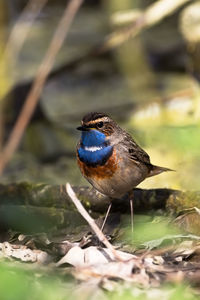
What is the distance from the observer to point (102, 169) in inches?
193

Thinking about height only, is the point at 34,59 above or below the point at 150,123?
above

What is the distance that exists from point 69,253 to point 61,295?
3.26 ft

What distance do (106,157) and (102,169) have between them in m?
0.10

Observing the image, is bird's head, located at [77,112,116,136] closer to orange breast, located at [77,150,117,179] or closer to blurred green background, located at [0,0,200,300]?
orange breast, located at [77,150,117,179]

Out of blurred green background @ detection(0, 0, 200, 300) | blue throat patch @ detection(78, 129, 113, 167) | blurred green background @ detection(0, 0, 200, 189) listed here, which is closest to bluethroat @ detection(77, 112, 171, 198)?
blue throat patch @ detection(78, 129, 113, 167)

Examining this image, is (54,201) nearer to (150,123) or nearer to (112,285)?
(112,285)

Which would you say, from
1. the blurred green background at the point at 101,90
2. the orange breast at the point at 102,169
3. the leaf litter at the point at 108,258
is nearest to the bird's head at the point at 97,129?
the orange breast at the point at 102,169

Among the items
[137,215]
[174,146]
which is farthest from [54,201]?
[174,146]

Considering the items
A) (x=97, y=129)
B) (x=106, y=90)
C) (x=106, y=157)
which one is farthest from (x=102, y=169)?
(x=106, y=90)

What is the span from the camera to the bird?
490 cm

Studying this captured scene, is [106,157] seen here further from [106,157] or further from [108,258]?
[108,258]

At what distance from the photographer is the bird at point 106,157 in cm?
490

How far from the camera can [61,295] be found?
9.98 feet

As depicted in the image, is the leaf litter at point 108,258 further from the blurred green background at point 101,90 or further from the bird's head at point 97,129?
the blurred green background at point 101,90
